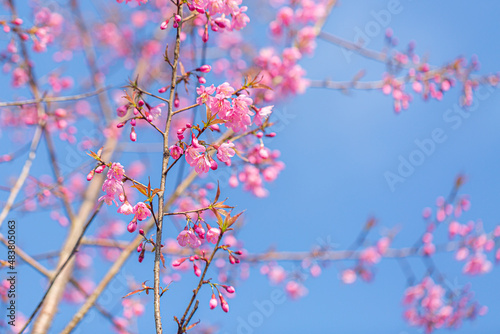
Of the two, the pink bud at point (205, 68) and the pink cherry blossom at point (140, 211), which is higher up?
the pink bud at point (205, 68)

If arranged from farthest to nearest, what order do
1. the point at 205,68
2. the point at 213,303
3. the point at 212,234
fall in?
the point at 205,68, the point at 212,234, the point at 213,303

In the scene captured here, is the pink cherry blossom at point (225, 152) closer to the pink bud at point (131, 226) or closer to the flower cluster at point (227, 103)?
the flower cluster at point (227, 103)

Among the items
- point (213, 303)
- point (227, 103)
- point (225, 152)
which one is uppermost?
point (227, 103)

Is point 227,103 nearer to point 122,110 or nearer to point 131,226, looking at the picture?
point 122,110

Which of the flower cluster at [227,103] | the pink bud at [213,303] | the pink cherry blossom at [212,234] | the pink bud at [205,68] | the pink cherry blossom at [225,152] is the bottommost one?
the pink bud at [213,303]

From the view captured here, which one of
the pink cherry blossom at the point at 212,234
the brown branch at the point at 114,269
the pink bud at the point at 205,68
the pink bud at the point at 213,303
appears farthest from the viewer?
the brown branch at the point at 114,269

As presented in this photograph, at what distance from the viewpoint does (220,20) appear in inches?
70.7

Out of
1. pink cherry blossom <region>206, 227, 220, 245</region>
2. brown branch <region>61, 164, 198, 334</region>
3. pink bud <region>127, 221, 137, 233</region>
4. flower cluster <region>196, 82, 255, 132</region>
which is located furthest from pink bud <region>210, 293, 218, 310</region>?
brown branch <region>61, 164, 198, 334</region>

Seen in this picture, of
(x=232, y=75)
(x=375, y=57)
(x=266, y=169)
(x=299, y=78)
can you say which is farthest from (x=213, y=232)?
(x=232, y=75)

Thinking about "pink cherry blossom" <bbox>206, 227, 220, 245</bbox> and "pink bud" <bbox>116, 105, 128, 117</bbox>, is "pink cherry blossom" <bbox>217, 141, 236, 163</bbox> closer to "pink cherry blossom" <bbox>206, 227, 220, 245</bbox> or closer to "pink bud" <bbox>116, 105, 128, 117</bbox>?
"pink cherry blossom" <bbox>206, 227, 220, 245</bbox>

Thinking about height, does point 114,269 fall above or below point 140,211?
above

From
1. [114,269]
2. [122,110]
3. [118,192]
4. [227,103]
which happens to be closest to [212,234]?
[118,192]

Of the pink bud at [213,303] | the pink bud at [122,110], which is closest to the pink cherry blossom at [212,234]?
the pink bud at [213,303]

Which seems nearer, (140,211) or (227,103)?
(140,211)
